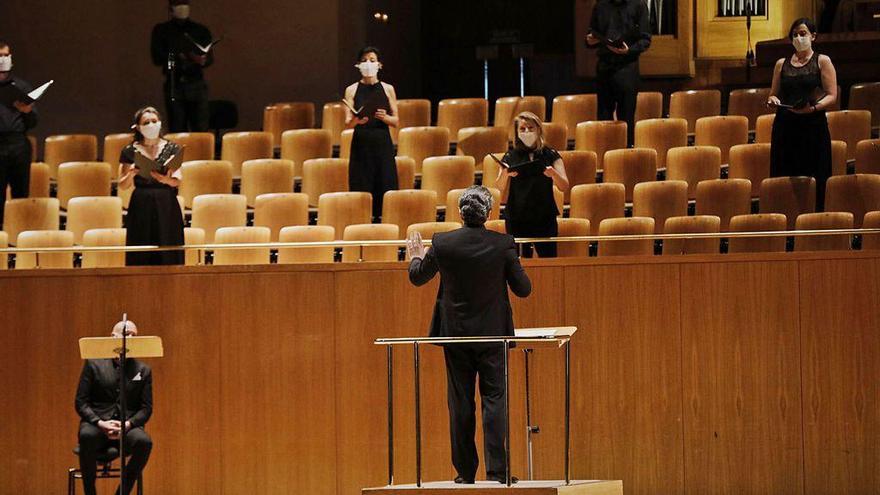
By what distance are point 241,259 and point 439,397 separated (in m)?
1.01

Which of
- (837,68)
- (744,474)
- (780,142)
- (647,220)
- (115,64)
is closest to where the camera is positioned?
(744,474)

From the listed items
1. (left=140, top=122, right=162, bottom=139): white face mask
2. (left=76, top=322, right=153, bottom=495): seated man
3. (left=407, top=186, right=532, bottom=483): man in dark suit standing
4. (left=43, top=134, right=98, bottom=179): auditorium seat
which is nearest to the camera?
(left=407, top=186, right=532, bottom=483): man in dark suit standing

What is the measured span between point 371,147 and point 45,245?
1.33 metres

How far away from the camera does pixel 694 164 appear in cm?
615

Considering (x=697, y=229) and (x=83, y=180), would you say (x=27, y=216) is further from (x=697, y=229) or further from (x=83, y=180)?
(x=697, y=229)

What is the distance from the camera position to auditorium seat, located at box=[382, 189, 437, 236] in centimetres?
585

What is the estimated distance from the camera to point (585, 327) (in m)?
5.05

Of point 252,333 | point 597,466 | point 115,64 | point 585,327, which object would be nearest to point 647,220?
point 585,327

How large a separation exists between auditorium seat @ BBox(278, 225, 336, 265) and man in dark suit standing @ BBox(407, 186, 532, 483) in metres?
1.59

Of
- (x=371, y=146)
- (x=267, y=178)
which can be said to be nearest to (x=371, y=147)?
(x=371, y=146)

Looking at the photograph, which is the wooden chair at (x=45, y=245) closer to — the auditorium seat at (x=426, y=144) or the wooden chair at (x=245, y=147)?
Answer: the wooden chair at (x=245, y=147)

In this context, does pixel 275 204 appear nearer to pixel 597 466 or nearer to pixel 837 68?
pixel 597 466

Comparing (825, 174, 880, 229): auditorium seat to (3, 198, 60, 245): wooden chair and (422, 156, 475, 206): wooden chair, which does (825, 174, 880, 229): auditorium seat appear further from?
(3, 198, 60, 245): wooden chair

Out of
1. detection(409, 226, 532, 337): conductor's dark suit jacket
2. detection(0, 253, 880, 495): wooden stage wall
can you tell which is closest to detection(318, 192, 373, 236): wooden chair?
detection(0, 253, 880, 495): wooden stage wall
